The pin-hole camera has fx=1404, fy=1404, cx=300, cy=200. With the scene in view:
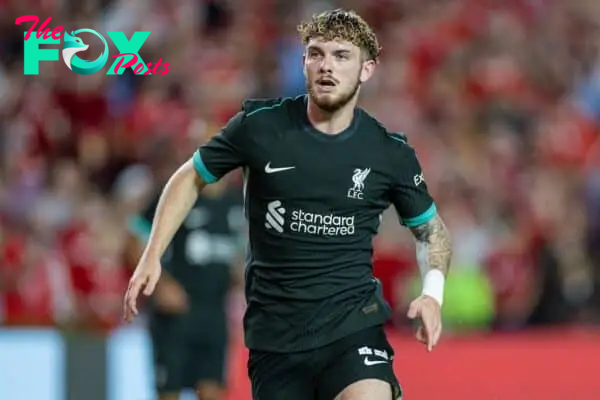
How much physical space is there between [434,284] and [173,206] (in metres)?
1.03

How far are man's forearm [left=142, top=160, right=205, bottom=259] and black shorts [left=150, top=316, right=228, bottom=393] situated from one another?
3233 millimetres

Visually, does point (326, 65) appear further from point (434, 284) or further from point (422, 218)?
point (434, 284)

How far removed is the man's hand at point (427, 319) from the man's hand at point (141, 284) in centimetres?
93

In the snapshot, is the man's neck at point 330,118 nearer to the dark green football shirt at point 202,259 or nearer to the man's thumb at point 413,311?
the man's thumb at point 413,311

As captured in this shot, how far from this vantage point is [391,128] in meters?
13.3

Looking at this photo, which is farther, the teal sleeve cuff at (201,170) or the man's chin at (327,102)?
the teal sleeve cuff at (201,170)

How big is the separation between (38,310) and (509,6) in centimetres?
727

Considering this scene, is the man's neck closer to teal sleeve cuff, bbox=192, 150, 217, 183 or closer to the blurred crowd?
teal sleeve cuff, bbox=192, 150, 217, 183

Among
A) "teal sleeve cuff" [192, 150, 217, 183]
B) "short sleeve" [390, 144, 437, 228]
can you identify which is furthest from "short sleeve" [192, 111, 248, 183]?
"short sleeve" [390, 144, 437, 228]

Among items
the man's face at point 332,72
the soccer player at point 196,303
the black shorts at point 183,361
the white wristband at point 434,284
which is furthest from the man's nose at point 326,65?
the black shorts at point 183,361

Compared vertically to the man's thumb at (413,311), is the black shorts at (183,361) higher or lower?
lower

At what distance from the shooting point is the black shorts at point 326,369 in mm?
5160

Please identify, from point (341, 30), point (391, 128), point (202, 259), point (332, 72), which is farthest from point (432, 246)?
point (391, 128)

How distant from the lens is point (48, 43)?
39.3 ft
